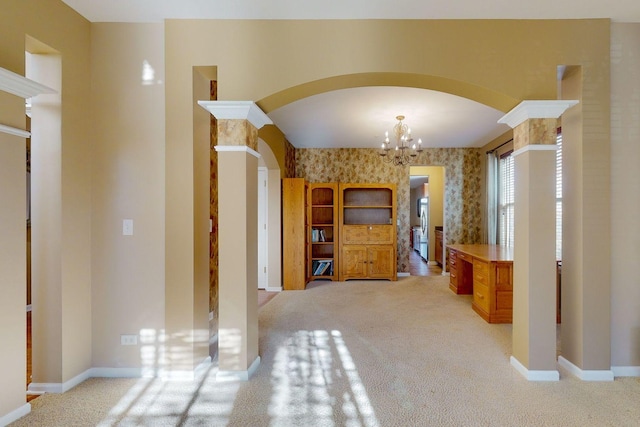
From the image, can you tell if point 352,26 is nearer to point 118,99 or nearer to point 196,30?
point 196,30

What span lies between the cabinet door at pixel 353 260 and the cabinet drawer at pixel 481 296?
2321 mm

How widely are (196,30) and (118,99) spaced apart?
85 centimetres

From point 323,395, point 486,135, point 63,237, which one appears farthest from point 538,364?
point 486,135

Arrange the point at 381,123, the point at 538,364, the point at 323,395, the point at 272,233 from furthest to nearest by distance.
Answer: the point at 272,233, the point at 381,123, the point at 538,364, the point at 323,395

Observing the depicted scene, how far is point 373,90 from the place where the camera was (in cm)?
363

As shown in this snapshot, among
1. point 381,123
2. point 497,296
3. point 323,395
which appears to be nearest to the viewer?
point 323,395

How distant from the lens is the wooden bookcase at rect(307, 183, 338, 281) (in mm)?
6199

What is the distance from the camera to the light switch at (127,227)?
8.36ft

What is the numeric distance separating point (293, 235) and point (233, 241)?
315cm

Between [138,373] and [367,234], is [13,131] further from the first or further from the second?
[367,234]

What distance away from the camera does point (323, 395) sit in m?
2.26

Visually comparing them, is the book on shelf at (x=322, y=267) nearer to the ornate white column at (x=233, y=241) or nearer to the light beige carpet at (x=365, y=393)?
the light beige carpet at (x=365, y=393)

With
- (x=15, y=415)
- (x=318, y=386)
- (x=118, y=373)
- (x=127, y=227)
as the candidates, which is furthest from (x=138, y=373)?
(x=318, y=386)

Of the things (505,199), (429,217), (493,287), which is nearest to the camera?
(493,287)
